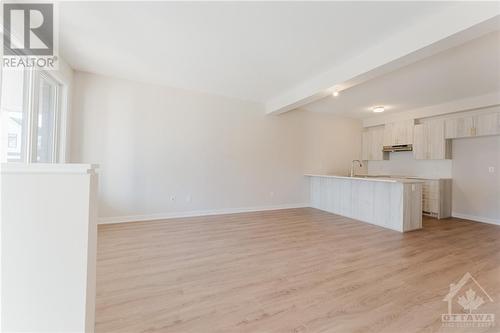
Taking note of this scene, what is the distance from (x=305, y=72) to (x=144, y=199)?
3818 millimetres

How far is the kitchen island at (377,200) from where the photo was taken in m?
3.98

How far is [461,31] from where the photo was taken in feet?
7.00

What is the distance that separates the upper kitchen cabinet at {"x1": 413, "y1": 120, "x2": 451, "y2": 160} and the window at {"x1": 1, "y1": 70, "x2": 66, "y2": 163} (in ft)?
24.8

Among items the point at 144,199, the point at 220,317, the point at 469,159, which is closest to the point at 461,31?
the point at 220,317

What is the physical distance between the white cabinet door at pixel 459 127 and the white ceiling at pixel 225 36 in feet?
5.27

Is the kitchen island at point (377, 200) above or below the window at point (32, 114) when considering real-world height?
below

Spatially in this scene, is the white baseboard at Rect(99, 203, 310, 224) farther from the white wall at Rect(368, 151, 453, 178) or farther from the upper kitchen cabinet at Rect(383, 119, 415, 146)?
the upper kitchen cabinet at Rect(383, 119, 415, 146)

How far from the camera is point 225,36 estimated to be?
2686 mm

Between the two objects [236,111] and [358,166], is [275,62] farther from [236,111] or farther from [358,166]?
[358,166]

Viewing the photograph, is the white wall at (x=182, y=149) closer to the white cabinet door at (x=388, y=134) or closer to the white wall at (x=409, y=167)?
the white cabinet door at (x=388, y=134)

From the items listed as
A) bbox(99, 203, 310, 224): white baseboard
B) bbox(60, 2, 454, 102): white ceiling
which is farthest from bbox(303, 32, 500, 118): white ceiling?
bbox(99, 203, 310, 224): white baseboard

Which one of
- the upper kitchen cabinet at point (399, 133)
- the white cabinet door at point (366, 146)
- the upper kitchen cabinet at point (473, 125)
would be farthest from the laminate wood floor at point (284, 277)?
the white cabinet door at point (366, 146)

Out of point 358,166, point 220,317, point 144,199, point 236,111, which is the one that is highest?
point 236,111

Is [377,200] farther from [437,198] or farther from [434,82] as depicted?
[434,82]
